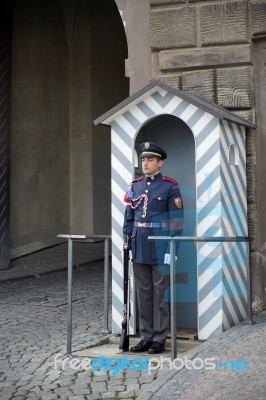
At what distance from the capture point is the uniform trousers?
5738 mm

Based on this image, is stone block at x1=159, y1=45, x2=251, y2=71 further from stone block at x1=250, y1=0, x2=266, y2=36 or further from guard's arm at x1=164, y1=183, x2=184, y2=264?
guard's arm at x1=164, y1=183, x2=184, y2=264

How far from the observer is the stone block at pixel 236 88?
6.73 metres

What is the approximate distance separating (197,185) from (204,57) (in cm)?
151

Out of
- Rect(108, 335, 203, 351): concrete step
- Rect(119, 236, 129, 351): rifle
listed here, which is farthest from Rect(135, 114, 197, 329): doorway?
Rect(119, 236, 129, 351): rifle

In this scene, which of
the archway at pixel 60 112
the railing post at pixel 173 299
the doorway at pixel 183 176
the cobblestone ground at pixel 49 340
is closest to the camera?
the cobblestone ground at pixel 49 340

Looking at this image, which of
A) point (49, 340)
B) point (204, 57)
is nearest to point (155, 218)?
point (49, 340)

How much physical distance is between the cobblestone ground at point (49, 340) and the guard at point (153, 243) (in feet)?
1.82

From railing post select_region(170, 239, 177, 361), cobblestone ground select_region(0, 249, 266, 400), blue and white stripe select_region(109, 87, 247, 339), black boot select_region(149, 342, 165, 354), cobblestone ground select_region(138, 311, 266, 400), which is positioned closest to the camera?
cobblestone ground select_region(138, 311, 266, 400)

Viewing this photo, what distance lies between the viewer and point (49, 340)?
20.4 feet

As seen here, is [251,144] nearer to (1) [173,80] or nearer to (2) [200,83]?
(2) [200,83]

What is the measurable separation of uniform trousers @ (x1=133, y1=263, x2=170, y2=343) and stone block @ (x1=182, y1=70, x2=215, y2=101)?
184 cm

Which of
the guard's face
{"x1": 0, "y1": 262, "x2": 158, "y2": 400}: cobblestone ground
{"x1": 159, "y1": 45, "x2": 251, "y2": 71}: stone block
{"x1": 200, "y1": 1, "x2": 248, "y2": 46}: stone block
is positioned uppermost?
{"x1": 200, "y1": 1, "x2": 248, "y2": 46}: stone block

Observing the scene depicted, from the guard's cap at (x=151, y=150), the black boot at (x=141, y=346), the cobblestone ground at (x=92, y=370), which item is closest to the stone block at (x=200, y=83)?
the guard's cap at (x=151, y=150)

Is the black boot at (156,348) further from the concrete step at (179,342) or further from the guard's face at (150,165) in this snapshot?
the guard's face at (150,165)
